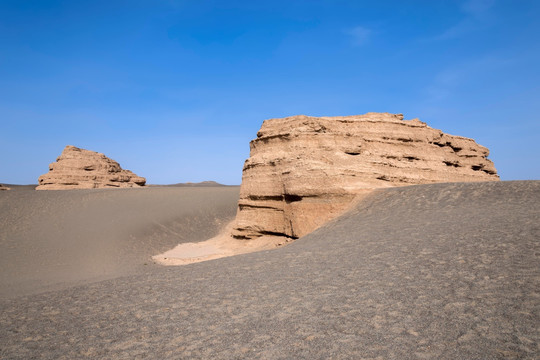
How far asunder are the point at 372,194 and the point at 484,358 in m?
9.01

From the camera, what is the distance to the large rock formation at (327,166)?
39.8ft

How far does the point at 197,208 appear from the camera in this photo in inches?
957

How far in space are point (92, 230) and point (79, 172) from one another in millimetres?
13442

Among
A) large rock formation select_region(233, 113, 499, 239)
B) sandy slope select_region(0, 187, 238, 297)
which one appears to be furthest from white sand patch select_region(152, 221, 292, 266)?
sandy slope select_region(0, 187, 238, 297)

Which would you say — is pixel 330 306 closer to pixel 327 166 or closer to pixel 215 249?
pixel 327 166

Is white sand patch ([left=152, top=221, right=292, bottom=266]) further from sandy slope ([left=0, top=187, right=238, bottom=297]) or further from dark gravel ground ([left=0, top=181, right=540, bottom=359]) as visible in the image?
dark gravel ground ([left=0, top=181, right=540, bottom=359])

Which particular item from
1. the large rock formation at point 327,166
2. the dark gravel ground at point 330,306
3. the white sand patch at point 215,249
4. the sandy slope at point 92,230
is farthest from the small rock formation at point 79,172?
the dark gravel ground at point 330,306

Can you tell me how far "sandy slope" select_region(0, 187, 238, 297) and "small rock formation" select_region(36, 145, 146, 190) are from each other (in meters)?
5.33

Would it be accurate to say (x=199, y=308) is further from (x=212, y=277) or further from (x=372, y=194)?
(x=372, y=194)

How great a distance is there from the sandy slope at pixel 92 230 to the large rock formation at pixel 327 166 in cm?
585

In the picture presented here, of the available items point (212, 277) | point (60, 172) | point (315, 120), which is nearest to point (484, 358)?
point (212, 277)

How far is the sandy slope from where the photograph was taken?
13367 millimetres

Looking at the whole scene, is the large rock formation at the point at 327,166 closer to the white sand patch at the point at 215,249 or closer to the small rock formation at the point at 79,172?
the white sand patch at the point at 215,249

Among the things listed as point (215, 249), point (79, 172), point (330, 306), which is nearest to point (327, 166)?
point (215, 249)
